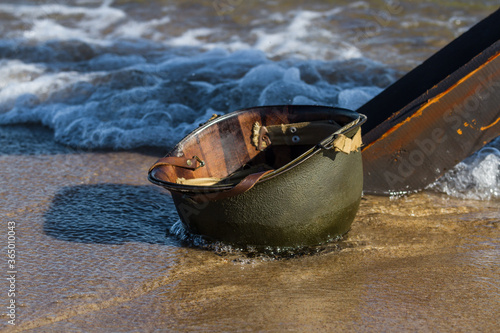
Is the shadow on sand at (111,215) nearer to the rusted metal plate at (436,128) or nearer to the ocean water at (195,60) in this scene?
the ocean water at (195,60)

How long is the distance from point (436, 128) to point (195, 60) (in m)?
4.46

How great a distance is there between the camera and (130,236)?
3406 mm

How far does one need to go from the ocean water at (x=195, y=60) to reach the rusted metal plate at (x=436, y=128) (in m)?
0.38

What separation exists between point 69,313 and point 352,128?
165cm

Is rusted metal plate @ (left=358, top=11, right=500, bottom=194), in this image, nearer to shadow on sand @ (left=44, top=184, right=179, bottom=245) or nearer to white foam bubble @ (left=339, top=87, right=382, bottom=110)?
shadow on sand @ (left=44, top=184, right=179, bottom=245)

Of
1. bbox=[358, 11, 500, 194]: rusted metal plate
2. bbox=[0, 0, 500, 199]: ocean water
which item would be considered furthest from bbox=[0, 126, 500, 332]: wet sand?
bbox=[0, 0, 500, 199]: ocean water

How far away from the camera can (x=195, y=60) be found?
7.54m

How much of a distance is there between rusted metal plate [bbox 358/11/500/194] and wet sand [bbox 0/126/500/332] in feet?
0.70

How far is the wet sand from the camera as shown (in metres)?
2.54

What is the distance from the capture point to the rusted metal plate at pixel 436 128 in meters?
3.59

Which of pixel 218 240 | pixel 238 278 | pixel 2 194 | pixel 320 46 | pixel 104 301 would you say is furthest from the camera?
pixel 320 46

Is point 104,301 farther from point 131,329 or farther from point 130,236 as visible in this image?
point 130,236

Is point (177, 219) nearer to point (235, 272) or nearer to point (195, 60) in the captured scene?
point (235, 272)

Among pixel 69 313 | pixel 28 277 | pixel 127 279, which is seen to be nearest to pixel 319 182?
pixel 127 279
